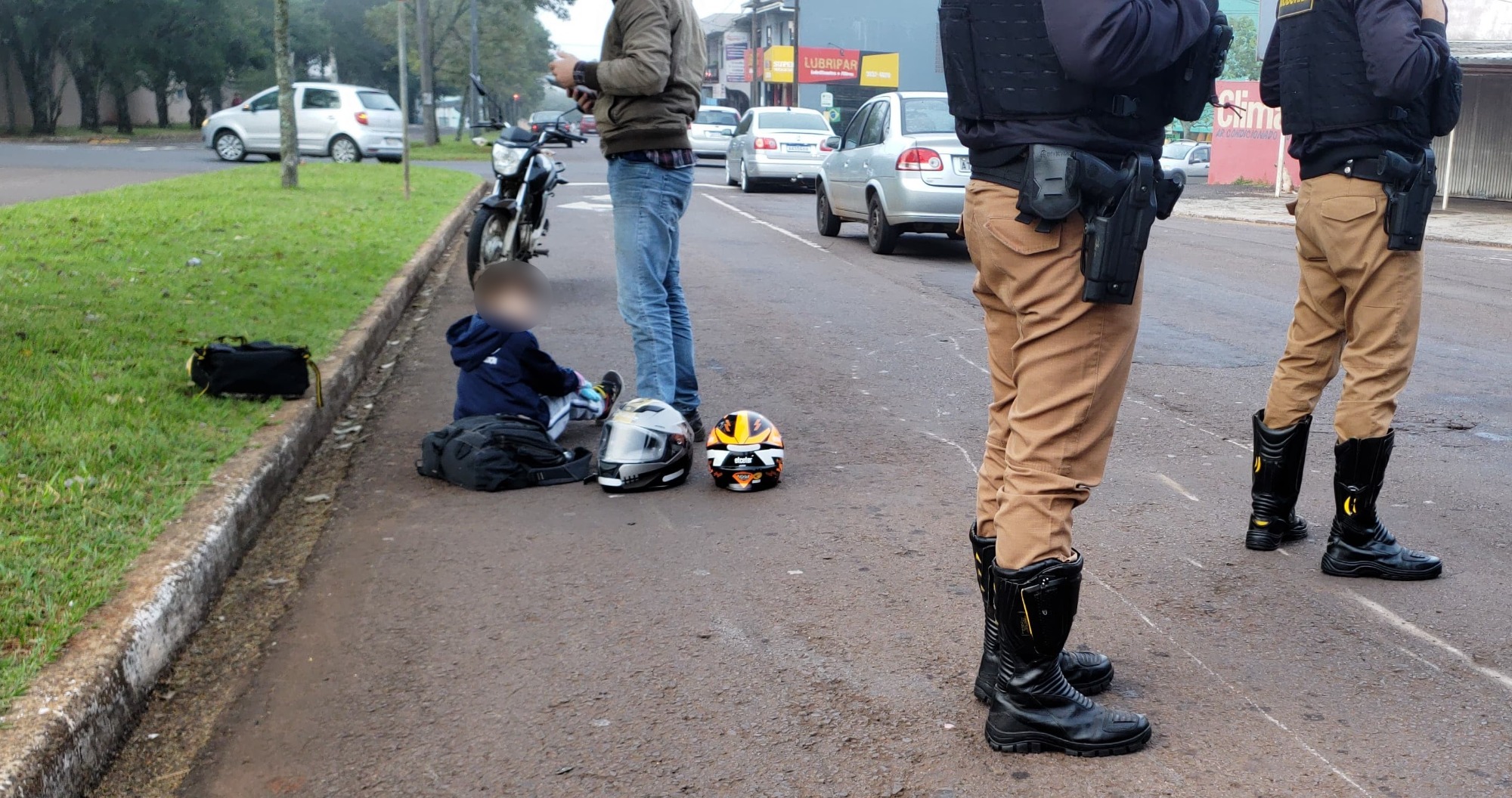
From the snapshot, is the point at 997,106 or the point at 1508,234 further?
the point at 1508,234

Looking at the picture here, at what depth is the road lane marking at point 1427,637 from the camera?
127 inches

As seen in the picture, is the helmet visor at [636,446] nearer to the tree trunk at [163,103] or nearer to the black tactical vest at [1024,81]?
the black tactical vest at [1024,81]

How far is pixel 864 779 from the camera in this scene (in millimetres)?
2758

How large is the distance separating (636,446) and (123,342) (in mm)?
3078

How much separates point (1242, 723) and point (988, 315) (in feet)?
3.53

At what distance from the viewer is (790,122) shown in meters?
23.3

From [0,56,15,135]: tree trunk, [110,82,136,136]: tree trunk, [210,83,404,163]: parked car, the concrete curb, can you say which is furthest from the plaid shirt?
[110,82,136,136]: tree trunk

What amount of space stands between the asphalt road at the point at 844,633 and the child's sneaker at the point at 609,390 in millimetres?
489

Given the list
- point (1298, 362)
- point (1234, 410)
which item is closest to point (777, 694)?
point (1298, 362)

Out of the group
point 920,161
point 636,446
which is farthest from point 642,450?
point 920,161

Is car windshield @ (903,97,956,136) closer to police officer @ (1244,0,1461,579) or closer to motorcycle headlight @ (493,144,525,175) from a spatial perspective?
motorcycle headlight @ (493,144,525,175)

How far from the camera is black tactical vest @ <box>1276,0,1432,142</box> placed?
148 inches

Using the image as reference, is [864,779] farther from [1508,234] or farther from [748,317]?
[1508,234]

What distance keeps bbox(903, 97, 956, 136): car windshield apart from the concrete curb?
816cm
